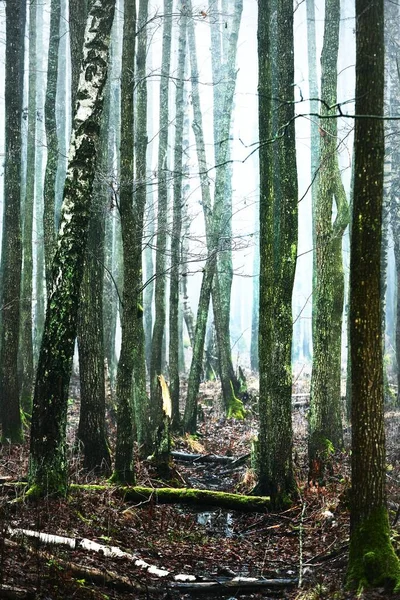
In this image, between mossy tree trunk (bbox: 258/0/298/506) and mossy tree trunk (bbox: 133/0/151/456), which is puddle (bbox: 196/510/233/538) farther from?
mossy tree trunk (bbox: 133/0/151/456)

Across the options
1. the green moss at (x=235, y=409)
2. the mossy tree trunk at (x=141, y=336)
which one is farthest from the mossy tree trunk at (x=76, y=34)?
the green moss at (x=235, y=409)

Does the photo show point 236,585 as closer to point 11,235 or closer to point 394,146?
point 11,235

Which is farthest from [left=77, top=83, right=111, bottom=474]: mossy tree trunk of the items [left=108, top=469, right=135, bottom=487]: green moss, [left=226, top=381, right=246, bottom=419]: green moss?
[left=226, top=381, right=246, bottom=419]: green moss

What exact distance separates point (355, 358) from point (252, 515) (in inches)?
179

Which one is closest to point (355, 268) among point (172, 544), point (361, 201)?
point (361, 201)

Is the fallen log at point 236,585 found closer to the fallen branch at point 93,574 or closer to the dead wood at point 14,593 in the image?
the fallen branch at point 93,574

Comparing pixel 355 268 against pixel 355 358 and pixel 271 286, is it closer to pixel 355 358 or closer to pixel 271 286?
pixel 355 358

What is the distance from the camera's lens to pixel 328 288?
13344mm

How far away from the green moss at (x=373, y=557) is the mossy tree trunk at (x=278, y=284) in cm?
377

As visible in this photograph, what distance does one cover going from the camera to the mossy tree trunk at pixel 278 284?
32.5 feet

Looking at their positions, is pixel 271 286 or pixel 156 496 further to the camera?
pixel 271 286

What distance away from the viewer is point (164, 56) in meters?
19.6

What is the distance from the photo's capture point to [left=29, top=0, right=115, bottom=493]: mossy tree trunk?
8.08 meters

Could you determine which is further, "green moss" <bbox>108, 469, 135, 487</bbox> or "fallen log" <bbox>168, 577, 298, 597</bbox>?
"green moss" <bbox>108, 469, 135, 487</bbox>
